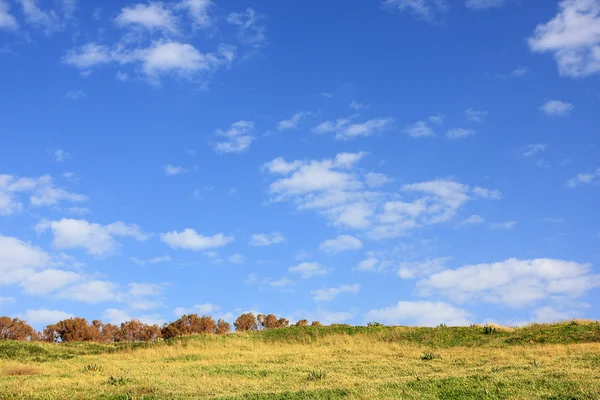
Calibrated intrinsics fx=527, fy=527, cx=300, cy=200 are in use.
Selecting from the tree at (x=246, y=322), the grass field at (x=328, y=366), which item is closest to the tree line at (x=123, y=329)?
the tree at (x=246, y=322)

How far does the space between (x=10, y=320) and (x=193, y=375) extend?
6004 centimetres

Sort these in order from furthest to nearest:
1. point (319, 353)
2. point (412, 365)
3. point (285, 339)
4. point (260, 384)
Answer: point (285, 339), point (319, 353), point (412, 365), point (260, 384)

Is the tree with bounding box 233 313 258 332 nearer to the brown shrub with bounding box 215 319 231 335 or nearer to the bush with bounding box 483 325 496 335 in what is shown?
the brown shrub with bounding box 215 319 231 335

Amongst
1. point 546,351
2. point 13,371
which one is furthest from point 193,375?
point 546,351

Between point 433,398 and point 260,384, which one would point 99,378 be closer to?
point 260,384

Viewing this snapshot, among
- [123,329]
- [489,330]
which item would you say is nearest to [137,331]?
[123,329]

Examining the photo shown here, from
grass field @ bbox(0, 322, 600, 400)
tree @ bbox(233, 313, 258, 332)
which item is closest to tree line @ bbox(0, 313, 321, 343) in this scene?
tree @ bbox(233, 313, 258, 332)

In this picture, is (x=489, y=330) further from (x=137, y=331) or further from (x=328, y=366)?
(x=137, y=331)

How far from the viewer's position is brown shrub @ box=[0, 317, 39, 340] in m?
73.4

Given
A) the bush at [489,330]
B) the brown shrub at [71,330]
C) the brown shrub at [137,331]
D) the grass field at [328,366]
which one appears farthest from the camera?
the brown shrub at [137,331]

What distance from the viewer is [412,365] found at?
30.4 m

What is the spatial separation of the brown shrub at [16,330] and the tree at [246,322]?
30.5 m

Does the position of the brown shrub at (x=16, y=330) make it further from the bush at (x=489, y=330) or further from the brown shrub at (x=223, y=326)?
the bush at (x=489, y=330)

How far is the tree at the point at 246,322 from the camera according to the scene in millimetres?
88500
